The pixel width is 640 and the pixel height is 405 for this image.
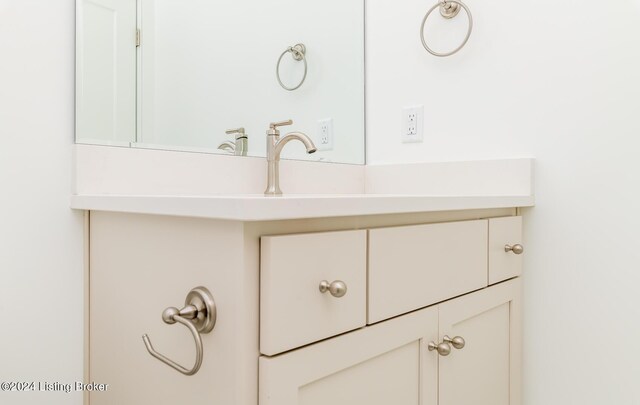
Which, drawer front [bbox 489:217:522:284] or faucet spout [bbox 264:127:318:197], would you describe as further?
faucet spout [bbox 264:127:318:197]

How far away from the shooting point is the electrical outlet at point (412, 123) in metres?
1.33

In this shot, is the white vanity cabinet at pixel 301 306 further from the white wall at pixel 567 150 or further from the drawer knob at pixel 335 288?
the white wall at pixel 567 150

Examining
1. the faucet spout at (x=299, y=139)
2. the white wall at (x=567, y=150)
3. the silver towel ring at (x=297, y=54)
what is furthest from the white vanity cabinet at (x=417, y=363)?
the silver towel ring at (x=297, y=54)

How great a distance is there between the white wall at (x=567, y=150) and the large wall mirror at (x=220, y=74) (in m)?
0.36

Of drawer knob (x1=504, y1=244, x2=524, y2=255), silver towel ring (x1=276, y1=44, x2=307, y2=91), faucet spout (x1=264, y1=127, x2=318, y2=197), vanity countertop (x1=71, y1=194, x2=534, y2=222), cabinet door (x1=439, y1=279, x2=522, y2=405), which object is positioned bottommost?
cabinet door (x1=439, y1=279, x2=522, y2=405)

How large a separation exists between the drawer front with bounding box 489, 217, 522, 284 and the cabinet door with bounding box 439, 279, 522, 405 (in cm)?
3

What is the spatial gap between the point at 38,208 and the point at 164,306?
38 cm

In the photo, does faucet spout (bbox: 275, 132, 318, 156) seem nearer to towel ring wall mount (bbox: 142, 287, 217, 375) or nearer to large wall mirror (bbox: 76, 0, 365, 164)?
large wall mirror (bbox: 76, 0, 365, 164)

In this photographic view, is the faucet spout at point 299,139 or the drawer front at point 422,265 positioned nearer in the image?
the drawer front at point 422,265

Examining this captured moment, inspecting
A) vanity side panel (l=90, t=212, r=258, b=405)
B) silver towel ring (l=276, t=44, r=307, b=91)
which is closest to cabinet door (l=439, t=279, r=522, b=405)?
vanity side panel (l=90, t=212, r=258, b=405)

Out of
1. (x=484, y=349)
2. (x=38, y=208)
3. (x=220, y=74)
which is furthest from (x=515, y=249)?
(x=38, y=208)

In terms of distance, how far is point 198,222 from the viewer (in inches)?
21.7

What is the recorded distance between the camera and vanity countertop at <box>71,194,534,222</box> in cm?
47

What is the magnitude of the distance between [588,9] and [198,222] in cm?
109
